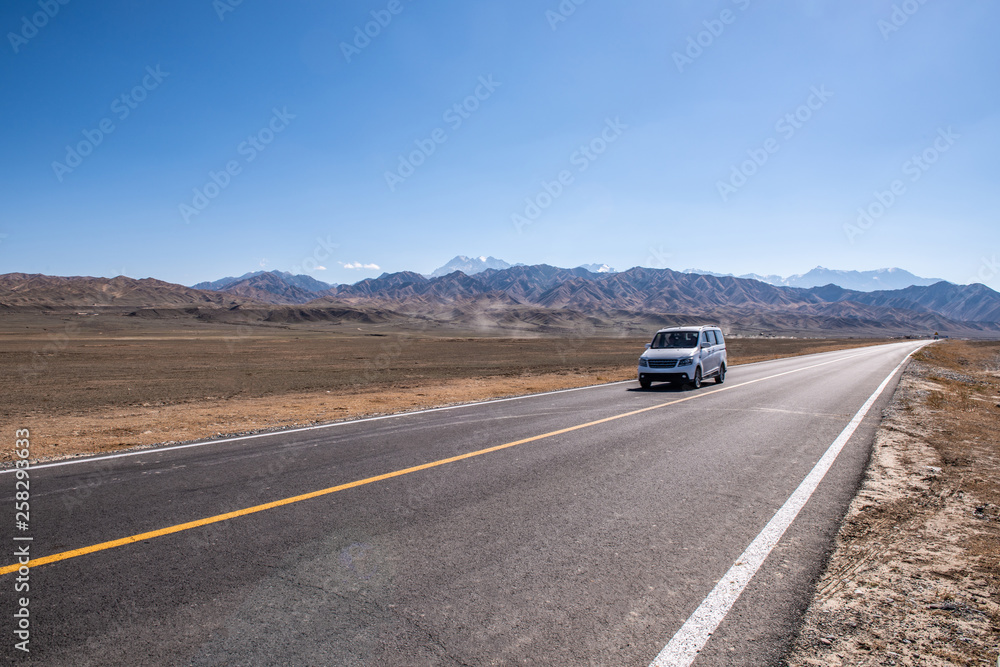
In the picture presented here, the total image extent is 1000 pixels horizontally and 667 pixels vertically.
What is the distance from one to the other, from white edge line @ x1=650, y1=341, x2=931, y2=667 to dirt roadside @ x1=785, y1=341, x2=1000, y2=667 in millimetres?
Result: 443

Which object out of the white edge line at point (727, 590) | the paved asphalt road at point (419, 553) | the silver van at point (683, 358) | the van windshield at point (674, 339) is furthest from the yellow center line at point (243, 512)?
the van windshield at point (674, 339)

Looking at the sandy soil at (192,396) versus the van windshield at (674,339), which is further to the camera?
the van windshield at (674,339)

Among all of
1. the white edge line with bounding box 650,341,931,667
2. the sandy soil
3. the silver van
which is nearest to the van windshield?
the silver van

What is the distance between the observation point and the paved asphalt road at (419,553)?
3020 millimetres

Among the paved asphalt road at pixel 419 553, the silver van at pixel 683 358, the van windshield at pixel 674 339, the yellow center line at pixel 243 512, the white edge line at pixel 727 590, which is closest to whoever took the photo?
the white edge line at pixel 727 590

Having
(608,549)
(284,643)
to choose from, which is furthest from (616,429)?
(284,643)

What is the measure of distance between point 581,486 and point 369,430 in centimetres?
479

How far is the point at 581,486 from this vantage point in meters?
6.11

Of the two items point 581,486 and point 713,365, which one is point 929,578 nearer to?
point 581,486

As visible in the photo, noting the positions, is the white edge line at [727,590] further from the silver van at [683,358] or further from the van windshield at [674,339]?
the van windshield at [674,339]

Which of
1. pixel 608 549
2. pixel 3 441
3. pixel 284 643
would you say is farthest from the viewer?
pixel 3 441

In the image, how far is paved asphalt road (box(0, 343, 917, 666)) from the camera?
9.91 ft

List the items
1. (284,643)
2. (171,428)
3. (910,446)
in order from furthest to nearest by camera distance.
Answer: (171,428), (910,446), (284,643)

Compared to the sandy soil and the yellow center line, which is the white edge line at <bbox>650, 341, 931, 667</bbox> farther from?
the sandy soil
